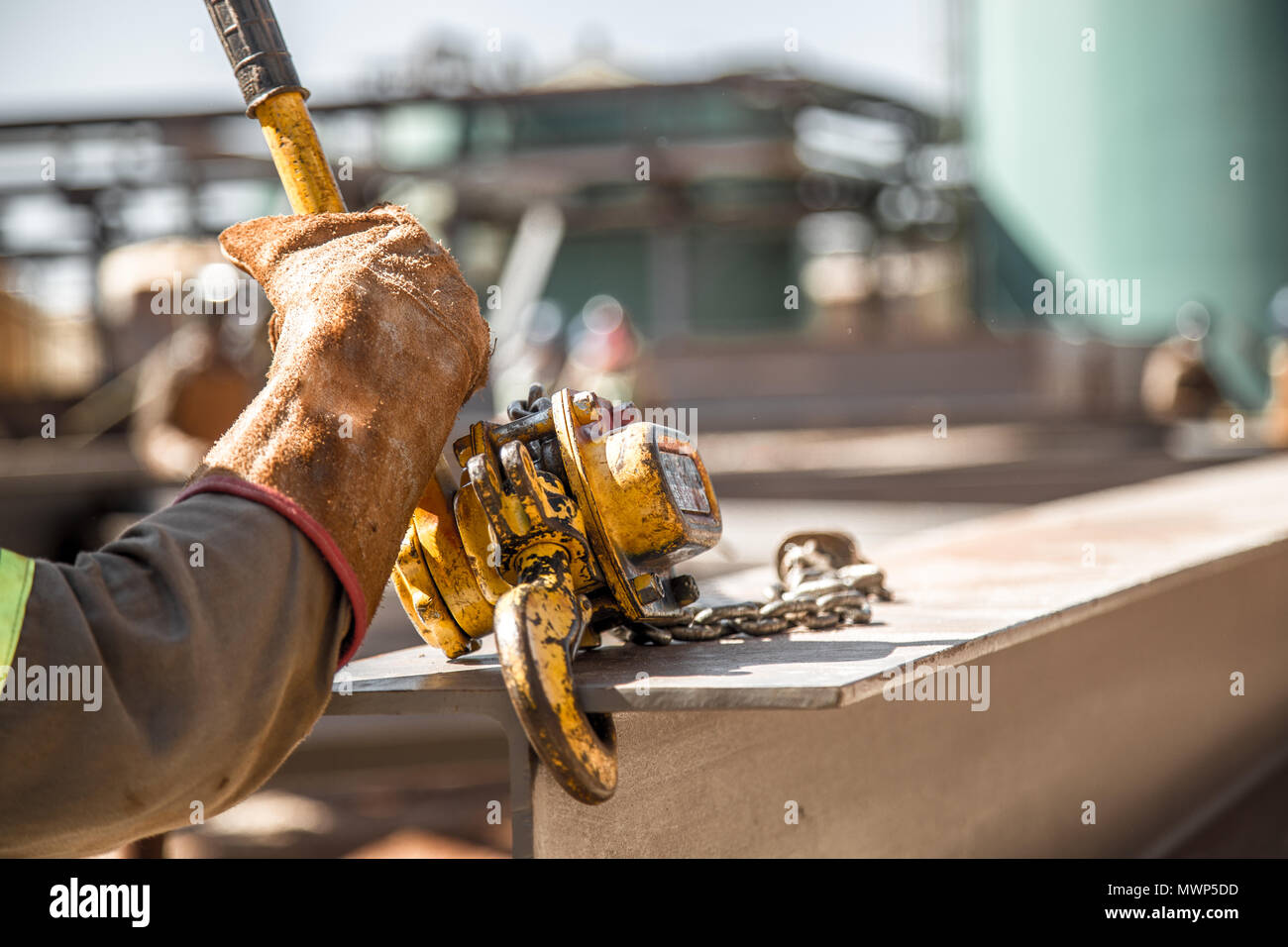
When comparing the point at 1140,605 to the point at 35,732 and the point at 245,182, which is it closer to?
the point at 35,732

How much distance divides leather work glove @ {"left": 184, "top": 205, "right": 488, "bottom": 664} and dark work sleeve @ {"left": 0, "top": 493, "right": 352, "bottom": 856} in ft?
0.14

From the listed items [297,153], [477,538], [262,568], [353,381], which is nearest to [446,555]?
[477,538]

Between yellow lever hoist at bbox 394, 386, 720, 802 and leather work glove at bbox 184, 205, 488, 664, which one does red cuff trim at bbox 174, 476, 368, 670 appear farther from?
yellow lever hoist at bbox 394, 386, 720, 802

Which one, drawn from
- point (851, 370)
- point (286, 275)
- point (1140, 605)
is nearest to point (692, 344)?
point (851, 370)

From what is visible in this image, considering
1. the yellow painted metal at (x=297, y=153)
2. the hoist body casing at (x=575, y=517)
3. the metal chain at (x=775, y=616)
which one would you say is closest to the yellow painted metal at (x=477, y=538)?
the hoist body casing at (x=575, y=517)

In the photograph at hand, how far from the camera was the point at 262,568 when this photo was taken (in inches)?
48.8

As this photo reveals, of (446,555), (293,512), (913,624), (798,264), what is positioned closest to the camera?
(293,512)

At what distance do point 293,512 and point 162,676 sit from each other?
0.22 m

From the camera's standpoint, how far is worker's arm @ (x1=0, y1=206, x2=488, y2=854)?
112cm

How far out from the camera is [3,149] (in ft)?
46.3

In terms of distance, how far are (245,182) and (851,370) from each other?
7.77 metres

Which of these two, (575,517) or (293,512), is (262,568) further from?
(575,517)

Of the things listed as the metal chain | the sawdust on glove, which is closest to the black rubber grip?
the sawdust on glove
